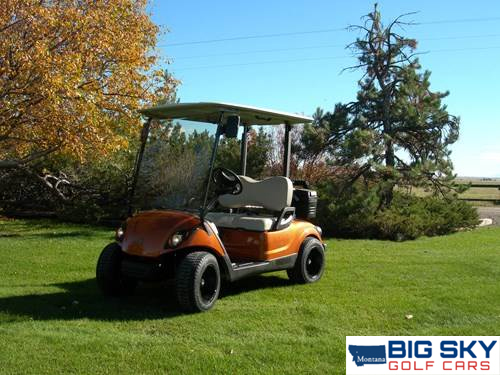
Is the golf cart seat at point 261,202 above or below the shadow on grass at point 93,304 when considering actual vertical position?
above

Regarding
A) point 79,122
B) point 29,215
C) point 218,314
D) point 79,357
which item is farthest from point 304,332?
point 29,215

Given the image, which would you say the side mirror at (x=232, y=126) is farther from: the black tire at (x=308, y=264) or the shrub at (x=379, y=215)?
the shrub at (x=379, y=215)

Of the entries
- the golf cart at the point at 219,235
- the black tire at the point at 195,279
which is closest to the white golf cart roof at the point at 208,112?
the golf cart at the point at 219,235

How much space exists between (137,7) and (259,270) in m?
8.97

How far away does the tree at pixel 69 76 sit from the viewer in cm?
1005

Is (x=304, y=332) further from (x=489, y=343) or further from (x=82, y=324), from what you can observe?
(x=82, y=324)

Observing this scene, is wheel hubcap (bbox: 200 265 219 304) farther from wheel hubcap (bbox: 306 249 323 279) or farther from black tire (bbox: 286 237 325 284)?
wheel hubcap (bbox: 306 249 323 279)

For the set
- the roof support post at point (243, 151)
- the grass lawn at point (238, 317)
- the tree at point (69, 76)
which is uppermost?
the tree at point (69, 76)

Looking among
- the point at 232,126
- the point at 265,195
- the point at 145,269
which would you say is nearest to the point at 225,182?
the point at 265,195

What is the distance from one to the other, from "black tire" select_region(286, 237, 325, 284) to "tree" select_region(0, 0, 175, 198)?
503cm

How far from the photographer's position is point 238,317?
5.80 m

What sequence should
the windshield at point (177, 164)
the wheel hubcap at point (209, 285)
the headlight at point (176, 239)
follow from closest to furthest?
the headlight at point (176, 239) → the wheel hubcap at point (209, 285) → the windshield at point (177, 164)

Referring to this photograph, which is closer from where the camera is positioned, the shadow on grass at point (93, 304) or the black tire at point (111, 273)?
the shadow on grass at point (93, 304)

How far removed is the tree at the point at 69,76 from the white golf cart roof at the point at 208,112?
140 inches
